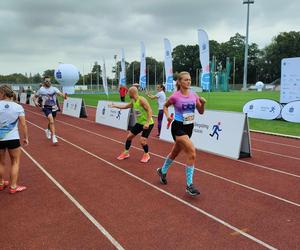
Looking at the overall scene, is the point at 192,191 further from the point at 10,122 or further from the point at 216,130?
the point at 216,130

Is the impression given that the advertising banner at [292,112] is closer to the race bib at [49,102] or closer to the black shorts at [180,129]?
the race bib at [49,102]

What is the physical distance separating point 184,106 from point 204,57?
13.9 m

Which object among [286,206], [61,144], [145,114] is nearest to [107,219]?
[286,206]

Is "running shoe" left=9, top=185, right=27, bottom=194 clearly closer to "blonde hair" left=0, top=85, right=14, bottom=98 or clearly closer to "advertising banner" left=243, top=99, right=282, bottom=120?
"blonde hair" left=0, top=85, right=14, bottom=98

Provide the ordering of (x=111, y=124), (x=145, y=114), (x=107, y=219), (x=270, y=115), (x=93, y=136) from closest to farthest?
(x=107, y=219)
(x=145, y=114)
(x=93, y=136)
(x=111, y=124)
(x=270, y=115)

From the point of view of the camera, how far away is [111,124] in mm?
15945

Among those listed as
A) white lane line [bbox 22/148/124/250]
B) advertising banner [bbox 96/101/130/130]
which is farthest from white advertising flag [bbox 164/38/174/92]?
white lane line [bbox 22/148/124/250]

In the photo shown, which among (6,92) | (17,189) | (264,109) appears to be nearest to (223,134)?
(17,189)

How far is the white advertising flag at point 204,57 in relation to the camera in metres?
18.7

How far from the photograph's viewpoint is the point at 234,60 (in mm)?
99375

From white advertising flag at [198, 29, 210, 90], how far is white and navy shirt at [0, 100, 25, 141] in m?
14.2

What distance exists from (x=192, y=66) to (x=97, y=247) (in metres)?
115

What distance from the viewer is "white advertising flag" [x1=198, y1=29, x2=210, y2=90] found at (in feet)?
61.2

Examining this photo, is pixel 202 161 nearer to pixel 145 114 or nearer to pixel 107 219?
pixel 145 114
